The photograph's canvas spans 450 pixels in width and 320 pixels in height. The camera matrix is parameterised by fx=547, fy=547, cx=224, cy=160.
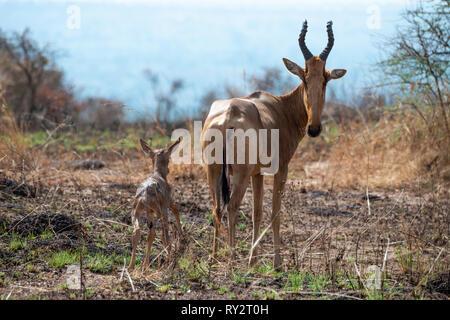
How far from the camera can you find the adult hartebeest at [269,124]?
219 inches

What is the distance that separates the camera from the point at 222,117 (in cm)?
562

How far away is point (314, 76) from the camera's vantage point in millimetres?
6367

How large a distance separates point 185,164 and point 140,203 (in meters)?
5.09

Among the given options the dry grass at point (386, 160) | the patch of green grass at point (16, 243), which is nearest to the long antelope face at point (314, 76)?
the patch of green grass at point (16, 243)

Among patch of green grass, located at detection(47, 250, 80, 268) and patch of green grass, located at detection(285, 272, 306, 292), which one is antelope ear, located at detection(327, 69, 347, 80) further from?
patch of green grass, located at detection(47, 250, 80, 268)

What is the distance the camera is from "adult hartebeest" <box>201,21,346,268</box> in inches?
219

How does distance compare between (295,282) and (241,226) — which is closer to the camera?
(295,282)

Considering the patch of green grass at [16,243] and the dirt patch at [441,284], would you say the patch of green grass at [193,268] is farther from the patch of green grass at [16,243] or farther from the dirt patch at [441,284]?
the dirt patch at [441,284]

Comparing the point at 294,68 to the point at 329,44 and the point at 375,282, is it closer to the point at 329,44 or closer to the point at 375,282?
the point at 329,44

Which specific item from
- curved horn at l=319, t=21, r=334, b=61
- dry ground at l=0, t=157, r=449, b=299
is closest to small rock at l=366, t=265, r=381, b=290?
dry ground at l=0, t=157, r=449, b=299

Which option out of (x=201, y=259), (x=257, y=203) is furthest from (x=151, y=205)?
(x=257, y=203)

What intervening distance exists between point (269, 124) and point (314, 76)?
81 cm
